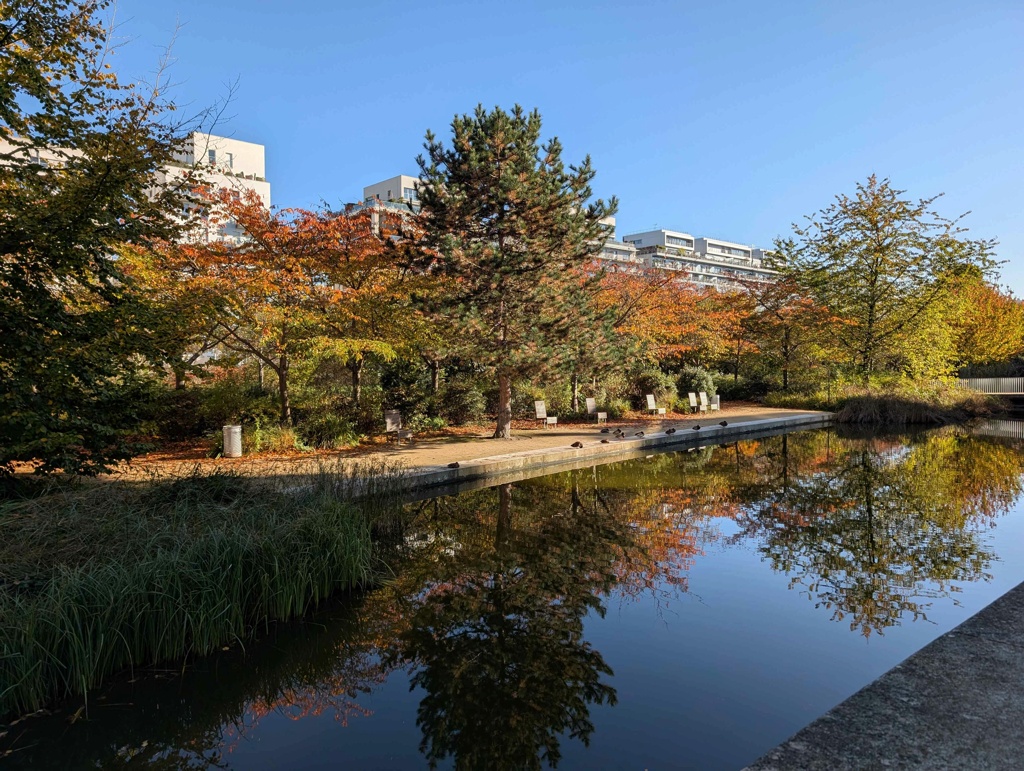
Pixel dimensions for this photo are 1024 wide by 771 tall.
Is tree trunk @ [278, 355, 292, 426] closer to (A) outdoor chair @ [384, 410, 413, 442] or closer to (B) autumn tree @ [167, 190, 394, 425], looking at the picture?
(B) autumn tree @ [167, 190, 394, 425]

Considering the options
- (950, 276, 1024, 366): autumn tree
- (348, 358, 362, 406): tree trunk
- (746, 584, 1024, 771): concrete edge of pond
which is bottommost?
(746, 584, 1024, 771): concrete edge of pond

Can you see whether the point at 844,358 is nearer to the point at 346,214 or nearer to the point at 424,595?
the point at 346,214

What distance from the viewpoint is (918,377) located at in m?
24.0

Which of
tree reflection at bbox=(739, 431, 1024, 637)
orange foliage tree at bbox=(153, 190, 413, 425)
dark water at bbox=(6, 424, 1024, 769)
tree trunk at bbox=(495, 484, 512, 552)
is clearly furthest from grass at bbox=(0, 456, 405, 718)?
orange foliage tree at bbox=(153, 190, 413, 425)

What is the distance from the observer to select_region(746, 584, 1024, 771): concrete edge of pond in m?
2.49

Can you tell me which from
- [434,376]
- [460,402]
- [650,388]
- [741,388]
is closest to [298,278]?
[434,376]

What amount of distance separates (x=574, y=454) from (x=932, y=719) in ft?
33.8

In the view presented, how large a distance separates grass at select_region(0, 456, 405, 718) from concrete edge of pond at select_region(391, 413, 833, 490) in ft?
8.05

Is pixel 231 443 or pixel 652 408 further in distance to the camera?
pixel 652 408

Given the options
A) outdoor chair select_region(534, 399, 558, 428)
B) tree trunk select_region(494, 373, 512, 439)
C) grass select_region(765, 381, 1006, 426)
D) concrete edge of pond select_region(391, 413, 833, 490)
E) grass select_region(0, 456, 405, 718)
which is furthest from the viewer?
grass select_region(765, 381, 1006, 426)

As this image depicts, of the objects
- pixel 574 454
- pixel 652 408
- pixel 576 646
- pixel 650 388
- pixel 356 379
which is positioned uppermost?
pixel 356 379

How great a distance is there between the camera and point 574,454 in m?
13.1

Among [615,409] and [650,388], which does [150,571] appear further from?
[650,388]

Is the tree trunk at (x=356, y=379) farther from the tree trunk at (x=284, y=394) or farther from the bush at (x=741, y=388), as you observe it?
the bush at (x=741, y=388)
